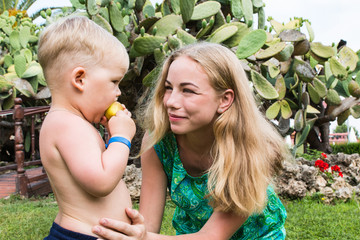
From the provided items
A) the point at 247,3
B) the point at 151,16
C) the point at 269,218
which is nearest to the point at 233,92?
the point at 269,218

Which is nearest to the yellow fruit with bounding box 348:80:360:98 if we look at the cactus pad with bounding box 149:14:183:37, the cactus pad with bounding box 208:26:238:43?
the cactus pad with bounding box 208:26:238:43

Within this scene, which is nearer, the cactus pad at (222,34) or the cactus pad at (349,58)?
the cactus pad at (222,34)

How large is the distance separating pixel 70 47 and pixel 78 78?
12 cm

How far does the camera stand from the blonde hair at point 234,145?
6.12ft

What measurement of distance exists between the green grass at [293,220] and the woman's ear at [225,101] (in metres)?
1.98

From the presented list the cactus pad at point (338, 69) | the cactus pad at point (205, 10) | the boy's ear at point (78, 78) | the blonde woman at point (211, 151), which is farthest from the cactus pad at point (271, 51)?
the boy's ear at point (78, 78)

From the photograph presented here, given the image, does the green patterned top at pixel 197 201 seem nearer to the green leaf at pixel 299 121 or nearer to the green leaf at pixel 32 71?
the green leaf at pixel 299 121

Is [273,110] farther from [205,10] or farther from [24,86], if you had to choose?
[24,86]

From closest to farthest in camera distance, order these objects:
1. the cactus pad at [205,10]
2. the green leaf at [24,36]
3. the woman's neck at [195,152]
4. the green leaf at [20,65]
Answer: the woman's neck at [195,152]
the cactus pad at [205,10]
the green leaf at [20,65]
the green leaf at [24,36]

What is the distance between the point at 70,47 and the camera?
1465 mm

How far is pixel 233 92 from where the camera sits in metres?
1.95

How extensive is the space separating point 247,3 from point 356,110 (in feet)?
10.3

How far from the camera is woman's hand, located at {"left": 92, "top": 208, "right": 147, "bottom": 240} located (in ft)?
4.70

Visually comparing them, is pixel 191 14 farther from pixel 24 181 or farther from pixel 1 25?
pixel 1 25
